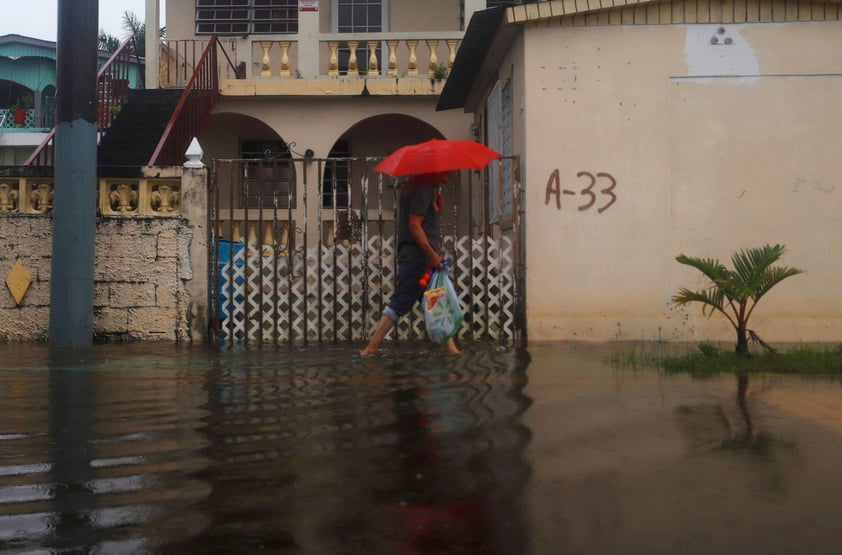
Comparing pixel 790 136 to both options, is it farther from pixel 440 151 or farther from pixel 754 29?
pixel 440 151

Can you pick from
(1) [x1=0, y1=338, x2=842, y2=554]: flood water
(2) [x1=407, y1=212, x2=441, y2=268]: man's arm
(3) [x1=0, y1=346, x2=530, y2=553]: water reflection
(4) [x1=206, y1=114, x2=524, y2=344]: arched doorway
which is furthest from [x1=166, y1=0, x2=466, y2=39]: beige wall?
(1) [x1=0, y1=338, x2=842, y2=554]: flood water

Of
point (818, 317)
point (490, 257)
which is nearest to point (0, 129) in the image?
point (490, 257)

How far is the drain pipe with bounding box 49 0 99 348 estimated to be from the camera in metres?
9.96

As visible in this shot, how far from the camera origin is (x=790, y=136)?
10406mm

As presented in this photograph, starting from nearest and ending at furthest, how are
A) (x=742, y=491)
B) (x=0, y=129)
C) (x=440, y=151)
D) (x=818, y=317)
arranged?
(x=742, y=491)
(x=440, y=151)
(x=818, y=317)
(x=0, y=129)

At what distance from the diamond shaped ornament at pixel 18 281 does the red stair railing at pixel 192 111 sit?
2.31m

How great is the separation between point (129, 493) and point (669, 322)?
7581 millimetres

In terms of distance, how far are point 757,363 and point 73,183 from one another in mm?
6545

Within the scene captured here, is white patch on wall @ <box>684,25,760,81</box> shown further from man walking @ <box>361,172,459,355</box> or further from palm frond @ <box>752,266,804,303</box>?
man walking @ <box>361,172,459,355</box>

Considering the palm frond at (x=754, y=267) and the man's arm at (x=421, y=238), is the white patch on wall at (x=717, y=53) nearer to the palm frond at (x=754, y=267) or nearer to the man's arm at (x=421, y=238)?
the palm frond at (x=754, y=267)

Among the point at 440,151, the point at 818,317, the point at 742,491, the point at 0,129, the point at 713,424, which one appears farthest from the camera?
the point at 0,129

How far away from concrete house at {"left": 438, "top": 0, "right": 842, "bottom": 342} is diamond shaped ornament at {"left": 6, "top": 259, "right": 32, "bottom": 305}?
5131mm

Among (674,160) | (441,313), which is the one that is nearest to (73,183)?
(441,313)

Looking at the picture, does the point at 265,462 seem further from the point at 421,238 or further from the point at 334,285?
the point at 334,285
